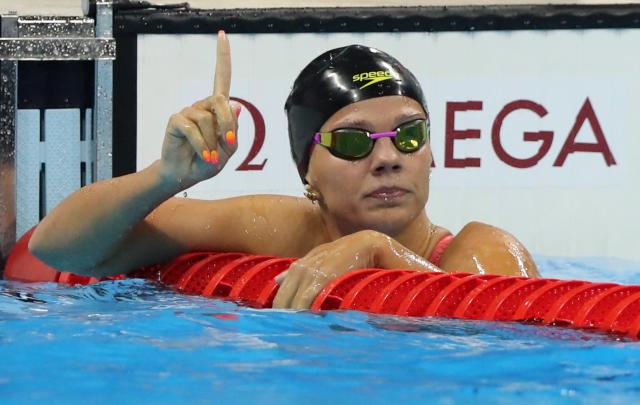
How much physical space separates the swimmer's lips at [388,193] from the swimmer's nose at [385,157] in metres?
0.05

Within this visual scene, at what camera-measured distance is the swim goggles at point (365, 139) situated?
3.03 m

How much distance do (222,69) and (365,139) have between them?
0.48 meters

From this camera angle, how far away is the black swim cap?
311cm

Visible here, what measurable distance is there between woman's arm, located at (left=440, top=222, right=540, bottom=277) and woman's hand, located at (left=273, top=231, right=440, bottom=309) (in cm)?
15

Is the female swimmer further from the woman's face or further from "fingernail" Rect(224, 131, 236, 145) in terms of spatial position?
"fingernail" Rect(224, 131, 236, 145)

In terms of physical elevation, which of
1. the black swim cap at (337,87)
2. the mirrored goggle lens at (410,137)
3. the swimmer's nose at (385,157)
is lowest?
the swimmer's nose at (385,157)

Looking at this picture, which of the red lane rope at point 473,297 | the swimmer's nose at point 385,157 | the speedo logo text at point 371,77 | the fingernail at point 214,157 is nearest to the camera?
the red lane rope at point 473,297

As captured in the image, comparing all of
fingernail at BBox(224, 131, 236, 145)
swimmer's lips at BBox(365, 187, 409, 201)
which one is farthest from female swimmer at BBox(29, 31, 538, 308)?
fingernail at BBox(224, 131, 236, 145)

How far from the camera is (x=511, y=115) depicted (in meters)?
4.54

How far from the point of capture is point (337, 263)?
278cm

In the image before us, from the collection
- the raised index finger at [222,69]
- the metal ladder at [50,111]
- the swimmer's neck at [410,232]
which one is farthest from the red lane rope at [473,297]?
the metal ladder at [50,111]

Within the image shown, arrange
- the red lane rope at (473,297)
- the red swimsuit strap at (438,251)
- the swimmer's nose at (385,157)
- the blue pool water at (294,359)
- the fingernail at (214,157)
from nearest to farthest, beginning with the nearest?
the blue pool water at (294,359) → the red lane rope at (473,297) → the fingernail at (214,157) → the swimmer's nose at (385,157) → the red swimsuit strap at (438,251)

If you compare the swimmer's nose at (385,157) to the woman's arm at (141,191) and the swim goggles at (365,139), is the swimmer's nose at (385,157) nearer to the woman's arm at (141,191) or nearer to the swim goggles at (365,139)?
the swim goggles at (365,139)

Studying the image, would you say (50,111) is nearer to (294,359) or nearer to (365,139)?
(365,139)
